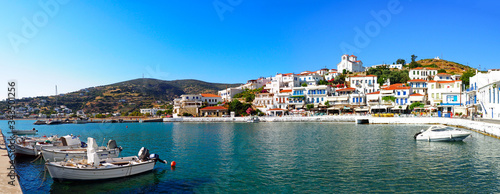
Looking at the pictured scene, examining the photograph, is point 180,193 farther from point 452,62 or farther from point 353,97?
point 452,62

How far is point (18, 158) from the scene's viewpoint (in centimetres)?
2278

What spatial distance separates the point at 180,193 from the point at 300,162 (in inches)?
353

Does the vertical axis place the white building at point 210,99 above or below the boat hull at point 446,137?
above

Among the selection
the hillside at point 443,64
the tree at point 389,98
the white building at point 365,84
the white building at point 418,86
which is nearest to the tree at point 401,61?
the hillside at point 443,64

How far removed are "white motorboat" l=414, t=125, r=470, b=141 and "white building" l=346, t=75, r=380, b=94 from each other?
49.9 metres

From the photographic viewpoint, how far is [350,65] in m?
107

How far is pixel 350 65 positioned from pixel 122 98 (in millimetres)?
Result: 111699

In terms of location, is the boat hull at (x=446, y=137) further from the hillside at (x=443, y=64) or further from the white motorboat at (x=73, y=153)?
the hillside at (x=443, y=64)

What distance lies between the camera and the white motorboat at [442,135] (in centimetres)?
2716

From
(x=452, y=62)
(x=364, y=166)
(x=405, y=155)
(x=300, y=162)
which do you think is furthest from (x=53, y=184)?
A: (x=452, y=62)

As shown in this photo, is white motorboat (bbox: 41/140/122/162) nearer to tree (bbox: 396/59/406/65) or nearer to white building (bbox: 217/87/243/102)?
white building (bbox: 217/87/243/102)

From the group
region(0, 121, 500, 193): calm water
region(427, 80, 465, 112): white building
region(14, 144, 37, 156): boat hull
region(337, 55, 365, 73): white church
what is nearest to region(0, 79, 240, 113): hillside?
region(337, 55, 365, 73): white church

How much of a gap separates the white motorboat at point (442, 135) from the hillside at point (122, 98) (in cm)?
9162

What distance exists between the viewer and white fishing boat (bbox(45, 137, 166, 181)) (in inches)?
592
